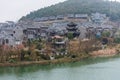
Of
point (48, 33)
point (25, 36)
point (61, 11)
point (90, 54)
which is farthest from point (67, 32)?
point (61, 11)

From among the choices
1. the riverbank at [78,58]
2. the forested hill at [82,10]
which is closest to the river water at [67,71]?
→ the riverbank at [78,58]

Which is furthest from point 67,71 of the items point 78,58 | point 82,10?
point 82,10

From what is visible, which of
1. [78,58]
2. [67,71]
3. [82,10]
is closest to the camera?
[67,71]

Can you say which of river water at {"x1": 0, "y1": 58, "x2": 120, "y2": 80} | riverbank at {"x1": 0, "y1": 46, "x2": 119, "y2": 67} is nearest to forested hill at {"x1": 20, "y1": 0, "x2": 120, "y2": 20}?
riverbank at {"x1": 0, "y1": 46, "x2": 119, "y2": 67}

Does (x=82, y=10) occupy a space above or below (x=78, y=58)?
above

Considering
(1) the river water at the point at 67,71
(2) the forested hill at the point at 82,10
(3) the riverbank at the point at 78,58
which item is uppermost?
(2) the forested hill at the point at 82,10

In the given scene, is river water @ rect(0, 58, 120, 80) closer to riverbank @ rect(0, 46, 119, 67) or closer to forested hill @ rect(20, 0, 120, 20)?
riverbank @ rect(0, 46, 119, 67)

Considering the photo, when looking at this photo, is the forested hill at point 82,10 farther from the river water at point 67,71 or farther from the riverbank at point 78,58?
the river water at point 67,71

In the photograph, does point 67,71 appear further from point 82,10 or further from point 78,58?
point 82,10

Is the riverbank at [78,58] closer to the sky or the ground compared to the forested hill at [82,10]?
closer to the ground

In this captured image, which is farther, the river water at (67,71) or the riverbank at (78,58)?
the riverbank at (78,58)
